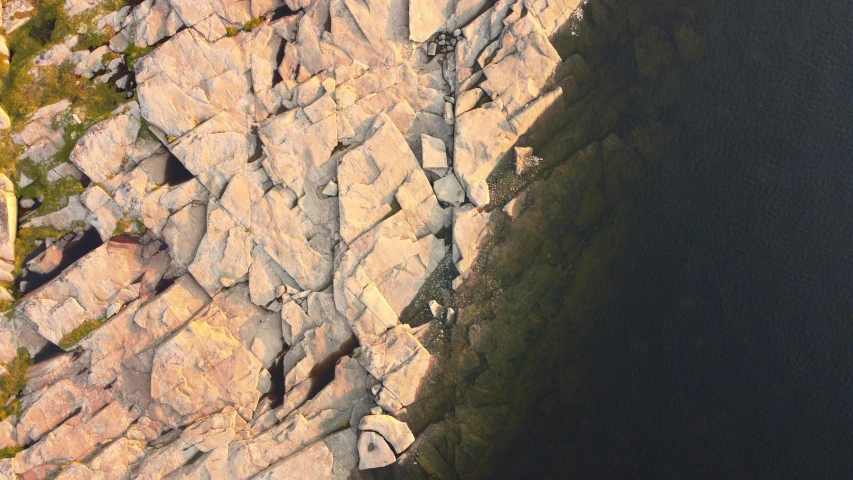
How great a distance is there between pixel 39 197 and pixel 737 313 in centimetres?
2977

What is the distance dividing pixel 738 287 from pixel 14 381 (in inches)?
1182

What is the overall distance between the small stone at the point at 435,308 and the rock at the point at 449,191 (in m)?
4.28

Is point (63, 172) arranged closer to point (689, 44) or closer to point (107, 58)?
point (107, 58)

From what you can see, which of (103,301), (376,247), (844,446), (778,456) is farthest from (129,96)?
(844,446)

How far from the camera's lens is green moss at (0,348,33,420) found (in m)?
24.6

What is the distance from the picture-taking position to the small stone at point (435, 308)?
81.2ft

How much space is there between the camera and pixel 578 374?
2434 centimetres

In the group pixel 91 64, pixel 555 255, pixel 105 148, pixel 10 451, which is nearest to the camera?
pixel 10 451

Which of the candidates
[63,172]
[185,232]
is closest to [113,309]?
Answer: [185,232]

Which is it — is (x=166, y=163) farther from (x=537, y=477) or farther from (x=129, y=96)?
(x=537, y=477)

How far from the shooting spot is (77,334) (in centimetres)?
2500

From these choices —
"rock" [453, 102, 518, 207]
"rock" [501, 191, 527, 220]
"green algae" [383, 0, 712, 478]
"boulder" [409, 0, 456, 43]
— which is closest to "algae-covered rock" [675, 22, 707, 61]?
"green algae" [383, 0, 712, 478]

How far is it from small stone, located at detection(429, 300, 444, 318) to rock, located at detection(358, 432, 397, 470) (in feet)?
17.5

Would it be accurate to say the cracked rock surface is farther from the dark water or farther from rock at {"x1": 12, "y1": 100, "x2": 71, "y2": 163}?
the dark water
